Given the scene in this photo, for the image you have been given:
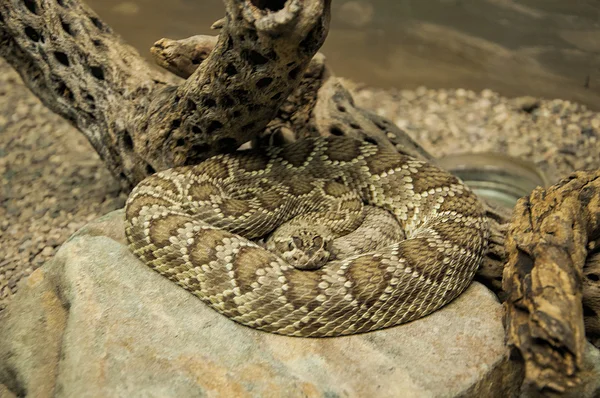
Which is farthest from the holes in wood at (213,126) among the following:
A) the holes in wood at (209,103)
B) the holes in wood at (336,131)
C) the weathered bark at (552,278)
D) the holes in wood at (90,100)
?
the weathered bark at (552,278)

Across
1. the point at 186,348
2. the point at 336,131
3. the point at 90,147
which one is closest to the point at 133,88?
the point at 336,131

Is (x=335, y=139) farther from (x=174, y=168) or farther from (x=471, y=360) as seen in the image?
(x=471, y=360)

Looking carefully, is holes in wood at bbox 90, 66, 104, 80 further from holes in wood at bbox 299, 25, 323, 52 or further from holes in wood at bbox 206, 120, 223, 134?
holes in wood at bbox 299, 25, 323, 52

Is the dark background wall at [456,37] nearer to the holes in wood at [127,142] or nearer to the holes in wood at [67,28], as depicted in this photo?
the holes in wood at [67,28]

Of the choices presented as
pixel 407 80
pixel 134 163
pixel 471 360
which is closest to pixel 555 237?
pixel 471 360

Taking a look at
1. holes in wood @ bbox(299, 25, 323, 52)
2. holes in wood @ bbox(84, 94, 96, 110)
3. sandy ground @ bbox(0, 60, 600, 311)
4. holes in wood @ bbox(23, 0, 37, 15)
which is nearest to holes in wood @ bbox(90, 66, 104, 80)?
holes in wood @ bbox(84, 94, 96, 110)
